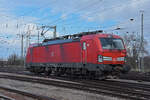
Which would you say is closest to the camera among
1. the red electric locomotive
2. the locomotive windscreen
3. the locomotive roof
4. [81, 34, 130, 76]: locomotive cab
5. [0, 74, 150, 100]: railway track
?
[0, 74, 150, 100]: railway track

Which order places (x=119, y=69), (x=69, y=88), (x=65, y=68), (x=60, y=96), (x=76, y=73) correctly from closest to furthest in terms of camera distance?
1. (x=60, y=96)
2. (x=69, y=88)
3. (x=119, y=69)
4. (x=76, y=73)
5. (x=65, y=68)

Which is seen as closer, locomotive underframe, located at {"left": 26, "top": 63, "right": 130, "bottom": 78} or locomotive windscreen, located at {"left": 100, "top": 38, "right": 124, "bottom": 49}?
locomotive underframe, located at {"left": 26, "top": 63, "right": 130, "bottom": 78}

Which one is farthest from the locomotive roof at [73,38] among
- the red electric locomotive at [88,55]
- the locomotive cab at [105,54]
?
the locomotive cab at [105,54]

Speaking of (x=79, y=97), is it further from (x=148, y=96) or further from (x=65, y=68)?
(x=65, y=68)

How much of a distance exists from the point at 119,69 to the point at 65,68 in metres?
5.56

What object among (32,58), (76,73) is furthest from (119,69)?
(32,58)

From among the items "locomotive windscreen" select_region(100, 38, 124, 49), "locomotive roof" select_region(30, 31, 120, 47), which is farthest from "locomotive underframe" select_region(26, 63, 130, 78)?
"locomotive roof" select_region(30, 31, 120, 47)

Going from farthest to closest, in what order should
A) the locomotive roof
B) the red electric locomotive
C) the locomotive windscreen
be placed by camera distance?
the locomotive roof, the locomotive windscreen, the red electric locomotive

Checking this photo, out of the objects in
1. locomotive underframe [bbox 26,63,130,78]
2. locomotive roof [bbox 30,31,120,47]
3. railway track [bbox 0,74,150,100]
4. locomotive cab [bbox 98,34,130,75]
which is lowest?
railway track [bbox 0,74,150,100]

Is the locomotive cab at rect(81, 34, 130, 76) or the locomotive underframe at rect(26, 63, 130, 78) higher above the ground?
the locomotive cab at rect(81, 34, 130, 76)

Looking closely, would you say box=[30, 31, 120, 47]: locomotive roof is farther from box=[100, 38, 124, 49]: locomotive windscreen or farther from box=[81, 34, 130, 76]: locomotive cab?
box=[100, 38, 124, 49]: locomotive windscreen

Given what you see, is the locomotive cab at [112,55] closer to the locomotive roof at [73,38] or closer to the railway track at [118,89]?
the locomotive roof at [73,38]

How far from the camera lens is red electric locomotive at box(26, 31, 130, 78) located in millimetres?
16562

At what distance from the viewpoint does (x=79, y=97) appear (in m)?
10.6
